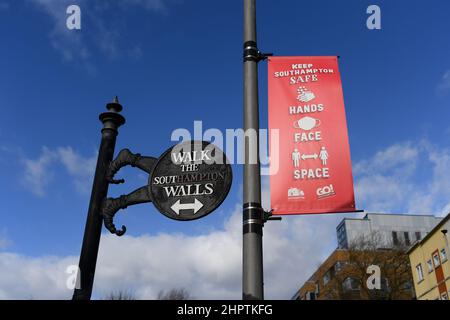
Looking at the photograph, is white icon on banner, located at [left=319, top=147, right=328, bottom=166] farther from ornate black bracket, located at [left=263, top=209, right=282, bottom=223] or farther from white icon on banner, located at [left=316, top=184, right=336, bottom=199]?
ornate black bracket, located at [left=263, top=209, right=282, bottom=223]

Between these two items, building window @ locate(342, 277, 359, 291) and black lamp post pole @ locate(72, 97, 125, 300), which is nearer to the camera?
black lamp post pole @ locate(72, 97, 125, 300)

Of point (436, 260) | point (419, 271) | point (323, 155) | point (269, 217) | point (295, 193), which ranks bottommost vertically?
point (269, 217)

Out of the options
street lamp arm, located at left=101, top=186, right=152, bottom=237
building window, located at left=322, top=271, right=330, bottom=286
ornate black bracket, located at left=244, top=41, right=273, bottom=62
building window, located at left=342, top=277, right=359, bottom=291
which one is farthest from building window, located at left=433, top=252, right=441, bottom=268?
street lamp arm, located at left=101, top=186, right=152, bottom=237

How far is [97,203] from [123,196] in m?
0.40

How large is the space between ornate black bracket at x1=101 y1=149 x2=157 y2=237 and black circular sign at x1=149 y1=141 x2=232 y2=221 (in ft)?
0.50

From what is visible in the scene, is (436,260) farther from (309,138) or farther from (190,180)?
(190,180)

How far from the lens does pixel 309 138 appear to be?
17.2 ft

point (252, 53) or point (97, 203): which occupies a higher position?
point (252, 53)

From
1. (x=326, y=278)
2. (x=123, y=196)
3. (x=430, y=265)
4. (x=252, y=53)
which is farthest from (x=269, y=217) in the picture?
(x=326, y=278)

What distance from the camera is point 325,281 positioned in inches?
2450

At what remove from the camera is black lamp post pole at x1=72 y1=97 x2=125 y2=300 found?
5516 millimetres

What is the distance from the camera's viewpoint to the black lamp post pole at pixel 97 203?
18.1 ft
